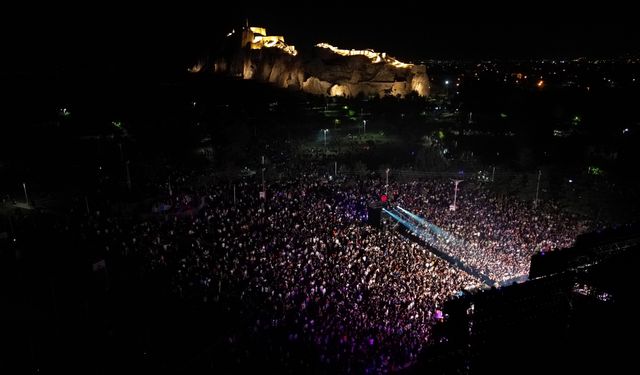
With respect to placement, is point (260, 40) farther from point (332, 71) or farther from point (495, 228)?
point (495, 228)

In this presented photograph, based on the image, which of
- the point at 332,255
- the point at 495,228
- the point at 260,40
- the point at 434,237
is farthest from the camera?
the point at 260,40

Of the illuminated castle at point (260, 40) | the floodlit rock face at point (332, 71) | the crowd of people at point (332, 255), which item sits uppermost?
the illuminated castle at point (260, 40)

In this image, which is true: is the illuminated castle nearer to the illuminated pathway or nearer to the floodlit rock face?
the floodlit rock face

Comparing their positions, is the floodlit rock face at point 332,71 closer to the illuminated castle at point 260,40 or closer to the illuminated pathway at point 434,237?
the illuminated castle at point 260,40

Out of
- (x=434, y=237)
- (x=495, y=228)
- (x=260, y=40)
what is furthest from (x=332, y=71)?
(x=495, y=228)

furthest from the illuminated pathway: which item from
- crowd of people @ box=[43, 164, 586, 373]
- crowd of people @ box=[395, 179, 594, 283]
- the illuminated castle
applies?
the illuminated castle

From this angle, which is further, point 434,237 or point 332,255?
point 434,237

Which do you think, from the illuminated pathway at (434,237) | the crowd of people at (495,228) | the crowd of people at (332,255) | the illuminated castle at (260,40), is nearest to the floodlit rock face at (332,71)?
the illuminated castle at (260,40)

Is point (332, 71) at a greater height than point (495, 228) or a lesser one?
greater

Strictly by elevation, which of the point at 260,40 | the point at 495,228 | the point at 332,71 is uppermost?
the point at 260,40
